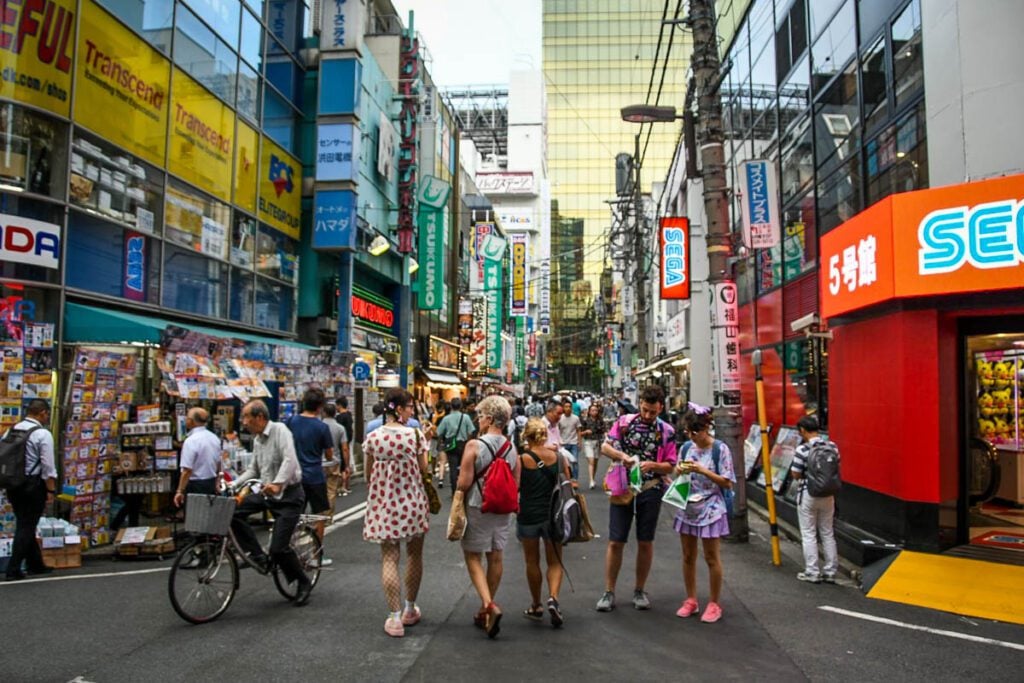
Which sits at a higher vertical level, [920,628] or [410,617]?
[410,617]

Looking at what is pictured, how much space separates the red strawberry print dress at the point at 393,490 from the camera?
574cm

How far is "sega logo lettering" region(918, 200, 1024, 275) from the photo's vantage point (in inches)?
282

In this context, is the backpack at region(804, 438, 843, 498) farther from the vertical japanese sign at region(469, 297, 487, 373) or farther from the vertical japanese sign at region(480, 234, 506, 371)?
the vertical japanese sign at region(480, 234, 506, 371)

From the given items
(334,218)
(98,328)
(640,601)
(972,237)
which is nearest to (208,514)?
(640,601)

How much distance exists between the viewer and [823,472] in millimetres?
7352

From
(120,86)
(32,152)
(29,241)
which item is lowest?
(29,241)

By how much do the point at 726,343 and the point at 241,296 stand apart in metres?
11.4

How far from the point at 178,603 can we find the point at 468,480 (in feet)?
8.23

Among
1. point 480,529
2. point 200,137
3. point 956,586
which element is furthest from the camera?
point 200,137

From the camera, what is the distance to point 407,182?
80.7 ft

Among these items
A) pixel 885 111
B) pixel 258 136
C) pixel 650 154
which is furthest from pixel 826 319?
pixel 650 154

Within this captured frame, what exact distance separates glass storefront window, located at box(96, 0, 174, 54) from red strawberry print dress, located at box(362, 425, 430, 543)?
10.0m

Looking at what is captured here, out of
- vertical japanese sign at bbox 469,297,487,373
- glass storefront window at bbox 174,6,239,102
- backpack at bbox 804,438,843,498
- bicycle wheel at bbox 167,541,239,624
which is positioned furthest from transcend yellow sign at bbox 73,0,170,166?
vertical japanese sign at bbox 469,297,487,373

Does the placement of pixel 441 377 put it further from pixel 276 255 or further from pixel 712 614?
pixel 712 614
